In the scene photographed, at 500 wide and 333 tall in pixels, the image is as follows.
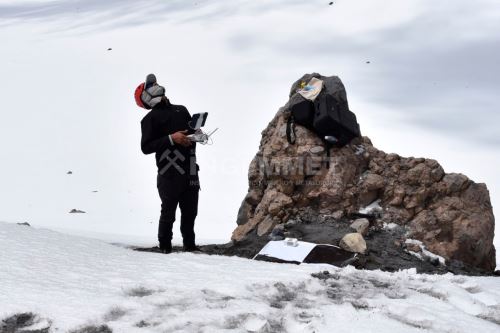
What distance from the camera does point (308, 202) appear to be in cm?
844

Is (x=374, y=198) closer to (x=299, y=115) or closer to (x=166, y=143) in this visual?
(x=299, y=115)

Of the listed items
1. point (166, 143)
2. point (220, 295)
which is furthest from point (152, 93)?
point (220, 295)

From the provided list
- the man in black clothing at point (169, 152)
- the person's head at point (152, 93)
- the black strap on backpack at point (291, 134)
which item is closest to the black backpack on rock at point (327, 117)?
the black strap on backpack at point (291, 134)

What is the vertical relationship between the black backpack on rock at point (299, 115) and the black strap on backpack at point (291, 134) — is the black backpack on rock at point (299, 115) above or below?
above

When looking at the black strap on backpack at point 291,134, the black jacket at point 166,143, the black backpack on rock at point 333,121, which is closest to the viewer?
the black jacket at point 166,143

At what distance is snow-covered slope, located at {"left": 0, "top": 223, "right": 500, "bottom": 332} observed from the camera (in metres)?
3.76

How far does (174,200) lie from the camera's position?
6.48 metres

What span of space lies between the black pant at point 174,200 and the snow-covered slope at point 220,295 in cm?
77

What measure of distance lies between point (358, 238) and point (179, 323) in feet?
12.2

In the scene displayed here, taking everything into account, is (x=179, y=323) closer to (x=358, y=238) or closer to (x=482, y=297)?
(x=482, y=297)

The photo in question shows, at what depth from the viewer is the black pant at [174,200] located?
6.45 meters

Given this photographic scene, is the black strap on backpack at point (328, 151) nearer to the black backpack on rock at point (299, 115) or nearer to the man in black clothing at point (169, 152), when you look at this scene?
the black backpack on rock at point (299, 115)

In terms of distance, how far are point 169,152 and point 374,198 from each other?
3452mm

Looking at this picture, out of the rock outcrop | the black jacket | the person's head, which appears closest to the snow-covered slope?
the black jacket
